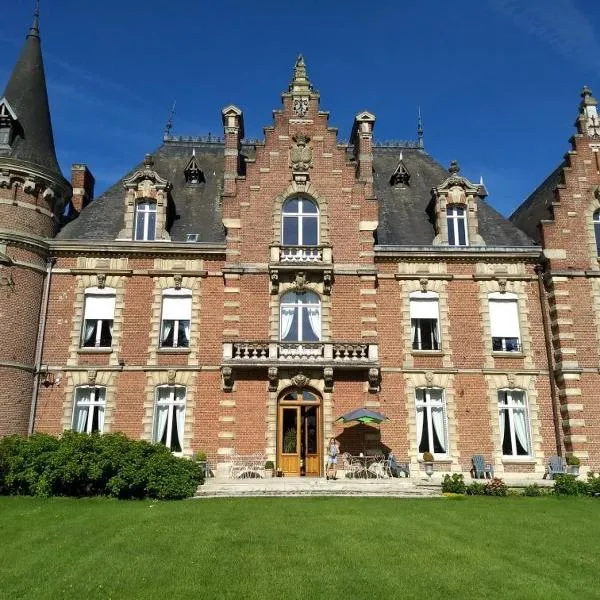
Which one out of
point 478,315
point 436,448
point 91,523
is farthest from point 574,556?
point 478,315

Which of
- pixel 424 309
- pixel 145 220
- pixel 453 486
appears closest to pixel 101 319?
pixel 145 220

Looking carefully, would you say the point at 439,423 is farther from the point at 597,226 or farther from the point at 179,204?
the point at 179,204

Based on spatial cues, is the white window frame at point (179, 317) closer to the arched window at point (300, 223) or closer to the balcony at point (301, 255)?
the balcony at point (301, 255)

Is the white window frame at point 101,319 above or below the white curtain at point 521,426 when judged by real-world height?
above

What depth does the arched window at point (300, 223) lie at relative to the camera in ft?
75.6

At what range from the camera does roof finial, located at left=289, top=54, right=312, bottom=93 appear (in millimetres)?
24641

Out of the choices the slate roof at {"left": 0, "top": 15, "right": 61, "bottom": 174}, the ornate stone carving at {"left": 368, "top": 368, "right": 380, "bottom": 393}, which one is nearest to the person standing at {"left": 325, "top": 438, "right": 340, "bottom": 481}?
the ornate stone carving at {"left": 368, "top": 368, "right": 380, "bottom": 393}

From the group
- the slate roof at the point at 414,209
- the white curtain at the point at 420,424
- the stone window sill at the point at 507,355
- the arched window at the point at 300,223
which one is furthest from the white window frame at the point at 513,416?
the arched window at the point at 300,223

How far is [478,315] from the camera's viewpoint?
2266cm

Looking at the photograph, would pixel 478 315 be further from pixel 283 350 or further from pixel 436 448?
pixel 283 350

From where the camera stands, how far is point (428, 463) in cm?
2008

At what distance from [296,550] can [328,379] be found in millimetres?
10747

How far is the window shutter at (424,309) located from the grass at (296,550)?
867 centimetres

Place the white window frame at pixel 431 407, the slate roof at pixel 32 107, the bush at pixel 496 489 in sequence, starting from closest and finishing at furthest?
1. the bush at pixel 496 489
2. the white window frame at pixel 431 407
3. the slate roof at pixel 32 107
